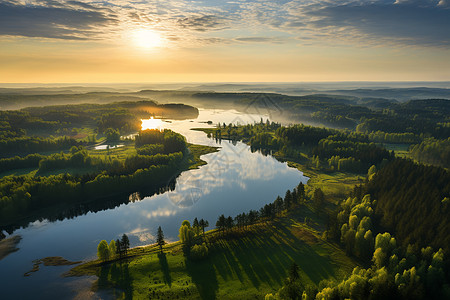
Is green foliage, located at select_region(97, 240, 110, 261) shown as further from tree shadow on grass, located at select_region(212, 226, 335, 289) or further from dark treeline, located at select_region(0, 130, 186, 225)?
dark treeline, located at select_region(0, 130, 186, 225)

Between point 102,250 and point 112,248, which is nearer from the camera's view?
point 102,250

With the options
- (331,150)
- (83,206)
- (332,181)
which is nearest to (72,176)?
(83,206)

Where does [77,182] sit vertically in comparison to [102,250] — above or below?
above

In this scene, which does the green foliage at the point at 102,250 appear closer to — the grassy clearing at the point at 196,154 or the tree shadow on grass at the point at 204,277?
the tree shadow on grass at the point at 204,277

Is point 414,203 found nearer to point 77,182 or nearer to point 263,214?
point 263,214

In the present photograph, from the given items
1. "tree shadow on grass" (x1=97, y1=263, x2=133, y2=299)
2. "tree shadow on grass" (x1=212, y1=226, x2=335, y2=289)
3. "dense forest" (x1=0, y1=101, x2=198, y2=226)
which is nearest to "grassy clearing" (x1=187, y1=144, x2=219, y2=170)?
"dense forest" (x1=0, y1=101, x2=198, y2=226)

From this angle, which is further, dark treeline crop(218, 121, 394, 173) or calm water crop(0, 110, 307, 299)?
dark treeline crop(218, 121, 394, 173)

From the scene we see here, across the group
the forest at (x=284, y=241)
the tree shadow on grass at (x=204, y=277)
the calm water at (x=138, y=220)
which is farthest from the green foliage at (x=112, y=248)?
the tree shadow on grass at (x=204, y=277)
